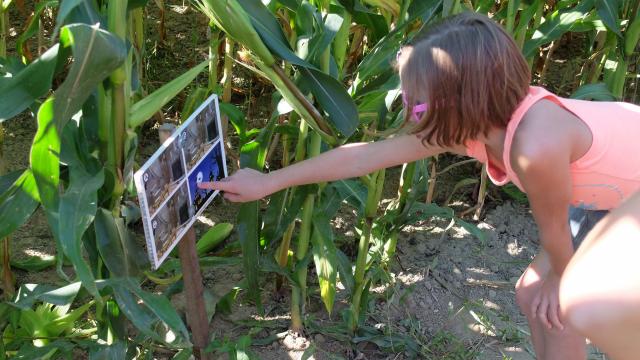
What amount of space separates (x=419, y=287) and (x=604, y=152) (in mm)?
1138

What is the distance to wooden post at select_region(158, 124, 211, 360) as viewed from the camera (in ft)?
6.37

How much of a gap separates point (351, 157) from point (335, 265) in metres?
0.43

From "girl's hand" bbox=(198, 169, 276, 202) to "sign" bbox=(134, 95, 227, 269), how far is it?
0.11ft

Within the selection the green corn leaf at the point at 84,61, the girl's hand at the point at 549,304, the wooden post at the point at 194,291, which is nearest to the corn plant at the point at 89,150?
the green corn leaf at the point at 84,61

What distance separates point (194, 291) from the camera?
2.03 meters

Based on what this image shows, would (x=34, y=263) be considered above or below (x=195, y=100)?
below

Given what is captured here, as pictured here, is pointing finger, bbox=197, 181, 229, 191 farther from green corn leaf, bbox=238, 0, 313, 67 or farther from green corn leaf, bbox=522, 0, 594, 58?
green corn leaf, bbox=522, 0, 594, 58

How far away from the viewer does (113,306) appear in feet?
6.51

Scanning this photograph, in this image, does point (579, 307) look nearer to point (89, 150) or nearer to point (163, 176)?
point (163, 176)

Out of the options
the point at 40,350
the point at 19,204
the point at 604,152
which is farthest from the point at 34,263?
the point at 604,152

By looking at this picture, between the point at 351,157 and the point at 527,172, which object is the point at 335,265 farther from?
the point at 527,172

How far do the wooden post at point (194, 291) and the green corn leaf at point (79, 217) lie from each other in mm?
318

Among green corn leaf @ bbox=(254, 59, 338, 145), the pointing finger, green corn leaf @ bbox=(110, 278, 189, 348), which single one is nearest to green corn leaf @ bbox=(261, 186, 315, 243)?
green corn leaf @ bbox=(254, 59, 338, 145)

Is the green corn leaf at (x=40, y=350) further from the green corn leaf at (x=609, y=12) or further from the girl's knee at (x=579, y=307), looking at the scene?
the green corn leaf at (x=609, y=12)
